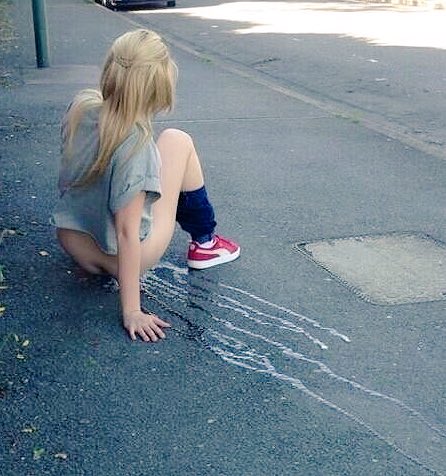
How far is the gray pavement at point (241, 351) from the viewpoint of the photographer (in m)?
3.09

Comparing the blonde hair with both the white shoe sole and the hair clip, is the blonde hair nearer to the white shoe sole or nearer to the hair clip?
the hair clip

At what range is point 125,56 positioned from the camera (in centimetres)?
384

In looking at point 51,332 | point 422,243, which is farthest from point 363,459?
point 422,243

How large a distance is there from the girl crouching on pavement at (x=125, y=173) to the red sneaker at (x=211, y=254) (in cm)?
39

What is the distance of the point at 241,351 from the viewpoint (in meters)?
3.80

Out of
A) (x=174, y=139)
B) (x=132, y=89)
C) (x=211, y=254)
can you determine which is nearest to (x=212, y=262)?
(x=211, y=254)

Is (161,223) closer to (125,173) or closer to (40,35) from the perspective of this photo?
(125,173)

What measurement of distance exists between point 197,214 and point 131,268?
0.82 m

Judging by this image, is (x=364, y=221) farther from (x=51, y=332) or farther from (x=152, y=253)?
(x=51, y=332)

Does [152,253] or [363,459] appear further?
[152,253]

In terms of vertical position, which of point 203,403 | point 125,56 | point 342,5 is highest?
point 125,56

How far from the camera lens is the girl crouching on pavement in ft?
12.6

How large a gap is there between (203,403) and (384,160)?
4.19 meters

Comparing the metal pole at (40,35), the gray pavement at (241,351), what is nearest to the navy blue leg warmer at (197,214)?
the gray pavement at (241,351)
